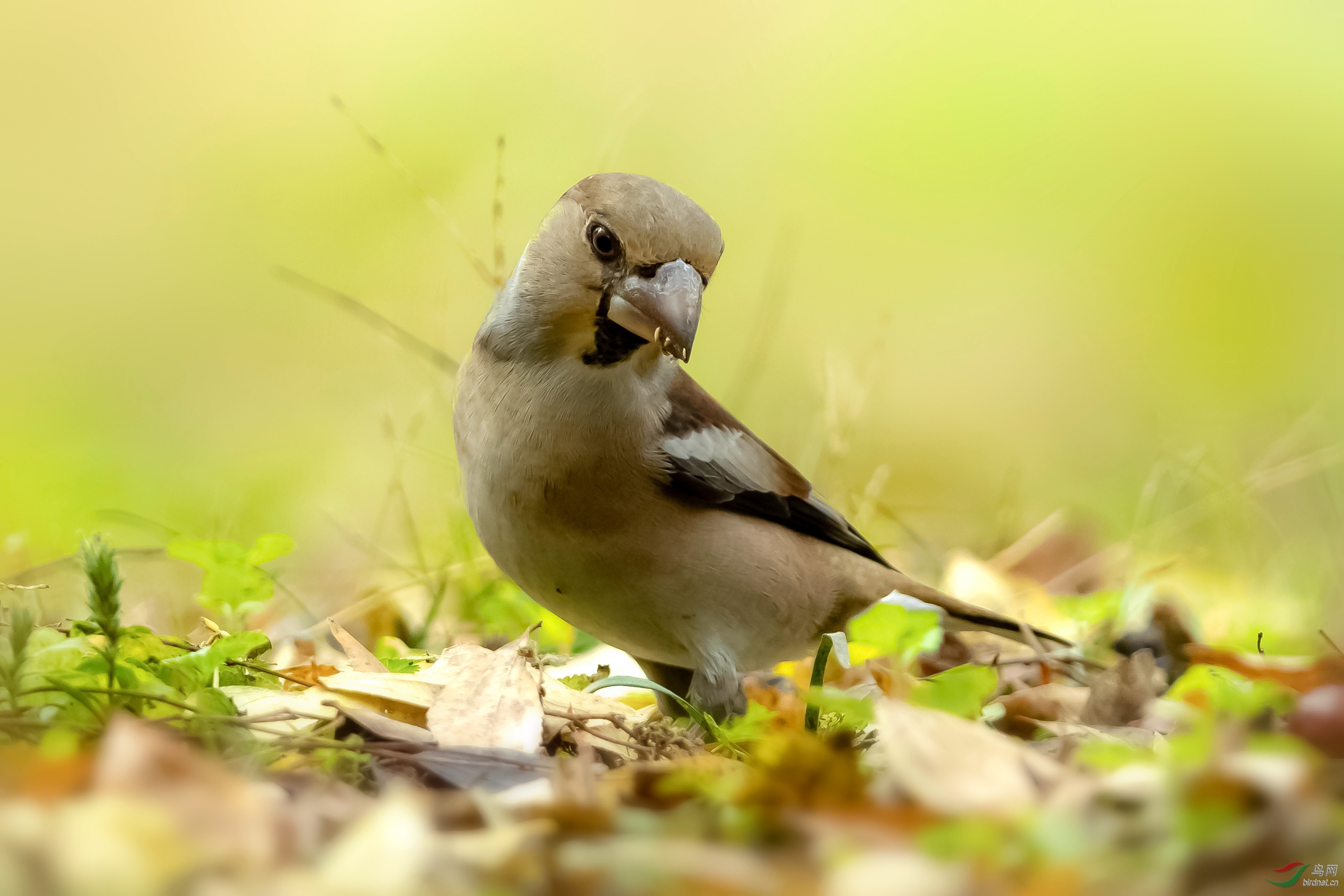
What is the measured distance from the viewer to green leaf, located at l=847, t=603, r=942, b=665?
6.97 feet

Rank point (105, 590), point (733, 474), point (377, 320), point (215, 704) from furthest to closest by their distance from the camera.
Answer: point (377, 320) → point (733, 474) → point (215, 704) → point (105, 590)

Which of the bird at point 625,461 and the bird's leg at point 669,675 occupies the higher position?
the bird at point 625,461

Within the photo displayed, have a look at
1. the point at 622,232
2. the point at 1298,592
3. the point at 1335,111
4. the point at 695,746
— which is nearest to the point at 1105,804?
the point at 695,746

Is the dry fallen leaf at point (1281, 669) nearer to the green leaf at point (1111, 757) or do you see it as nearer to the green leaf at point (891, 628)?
the green leaf at point (1111, 757)

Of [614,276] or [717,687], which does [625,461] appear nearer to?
[614,276]

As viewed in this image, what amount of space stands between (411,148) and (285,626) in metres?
3.13

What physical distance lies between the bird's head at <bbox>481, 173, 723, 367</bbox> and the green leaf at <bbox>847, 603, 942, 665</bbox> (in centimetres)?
65

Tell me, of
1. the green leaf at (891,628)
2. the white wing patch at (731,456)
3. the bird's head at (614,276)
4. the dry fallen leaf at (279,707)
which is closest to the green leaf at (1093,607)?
the white wing patch at (731,456)

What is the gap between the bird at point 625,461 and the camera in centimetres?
233

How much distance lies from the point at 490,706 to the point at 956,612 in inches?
60.2

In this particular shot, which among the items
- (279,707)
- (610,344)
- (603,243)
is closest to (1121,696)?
(610,344)

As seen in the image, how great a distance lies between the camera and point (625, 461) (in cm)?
253

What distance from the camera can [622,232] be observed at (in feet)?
7.52

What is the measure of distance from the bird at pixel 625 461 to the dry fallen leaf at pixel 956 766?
3.42 ft
